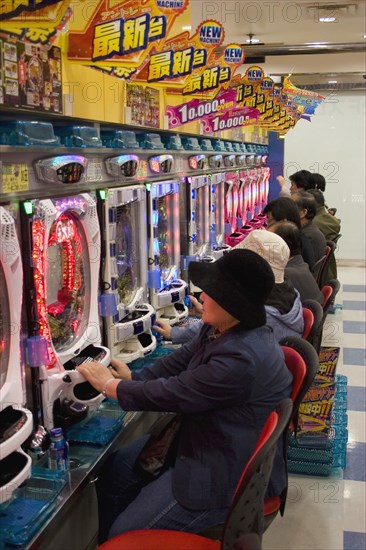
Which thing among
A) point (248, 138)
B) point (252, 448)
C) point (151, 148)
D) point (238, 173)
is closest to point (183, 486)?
point (252, 448)

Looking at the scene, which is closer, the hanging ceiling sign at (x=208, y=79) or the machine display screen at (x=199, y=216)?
the hanging ceiling sign at (x=208, y=79)

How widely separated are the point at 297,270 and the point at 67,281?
1877mm

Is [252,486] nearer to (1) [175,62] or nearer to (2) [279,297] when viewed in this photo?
(2) [279,297]

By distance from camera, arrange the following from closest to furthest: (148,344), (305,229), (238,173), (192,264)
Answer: (192,264) < (148,344) < (305,229) < (238,173)

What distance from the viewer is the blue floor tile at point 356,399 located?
507 centimetres

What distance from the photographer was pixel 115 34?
2.49 m

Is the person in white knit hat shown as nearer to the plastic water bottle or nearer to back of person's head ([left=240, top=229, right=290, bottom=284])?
back of person's head ([left=240, top=229, right=290, bottom=284])

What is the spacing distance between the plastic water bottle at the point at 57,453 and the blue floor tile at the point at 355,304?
6.77 m

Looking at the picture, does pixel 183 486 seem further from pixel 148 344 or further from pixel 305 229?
pixel 305 229

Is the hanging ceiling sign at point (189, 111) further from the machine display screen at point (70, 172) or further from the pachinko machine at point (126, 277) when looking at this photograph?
the machine display screen at point (70, 172)

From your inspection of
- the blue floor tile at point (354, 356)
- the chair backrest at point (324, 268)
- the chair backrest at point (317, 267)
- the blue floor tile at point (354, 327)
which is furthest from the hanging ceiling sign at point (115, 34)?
the blue floor tile at point (354, 327)

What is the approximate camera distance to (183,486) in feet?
7.13

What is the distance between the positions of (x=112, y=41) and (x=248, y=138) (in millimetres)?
7214

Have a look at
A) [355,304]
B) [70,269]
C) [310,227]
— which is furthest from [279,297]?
[355,304]
